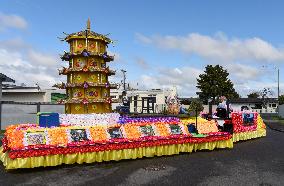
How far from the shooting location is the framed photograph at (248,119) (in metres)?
19.4

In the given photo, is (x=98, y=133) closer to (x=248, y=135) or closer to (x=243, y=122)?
(x=243, y=122)

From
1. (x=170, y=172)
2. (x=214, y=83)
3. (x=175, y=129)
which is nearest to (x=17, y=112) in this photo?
(x=175, y=129)

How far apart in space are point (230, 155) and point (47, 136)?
28.3ft

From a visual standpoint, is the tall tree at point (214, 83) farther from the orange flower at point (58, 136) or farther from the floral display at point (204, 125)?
the orange flower at point (58, 136)

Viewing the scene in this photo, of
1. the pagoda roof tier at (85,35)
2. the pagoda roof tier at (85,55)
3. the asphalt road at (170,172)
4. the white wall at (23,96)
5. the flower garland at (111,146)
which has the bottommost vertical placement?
the asphalt road at (170,172)

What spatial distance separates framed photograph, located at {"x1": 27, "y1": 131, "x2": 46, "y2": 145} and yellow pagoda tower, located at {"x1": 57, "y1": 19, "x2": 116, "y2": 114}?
5562 millimetres

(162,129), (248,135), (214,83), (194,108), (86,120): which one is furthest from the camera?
(214,83)

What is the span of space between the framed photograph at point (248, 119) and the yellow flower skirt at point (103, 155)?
4.19 metres

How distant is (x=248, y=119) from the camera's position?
65.3ft

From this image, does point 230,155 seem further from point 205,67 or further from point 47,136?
point 205,67

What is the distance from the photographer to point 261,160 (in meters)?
13.4

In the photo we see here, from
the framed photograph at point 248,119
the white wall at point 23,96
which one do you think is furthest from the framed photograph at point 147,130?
the white wall at point 23,96

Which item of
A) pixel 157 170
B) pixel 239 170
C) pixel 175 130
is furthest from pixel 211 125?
pixel 157 170

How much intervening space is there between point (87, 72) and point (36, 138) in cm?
637
